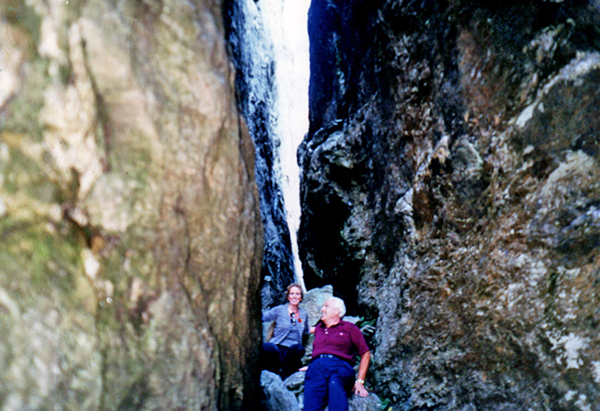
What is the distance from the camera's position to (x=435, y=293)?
15.3ft

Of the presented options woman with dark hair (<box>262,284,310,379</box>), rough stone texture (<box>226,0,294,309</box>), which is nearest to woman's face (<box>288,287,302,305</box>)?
woman with dark hair (<box>262,284,310,379</box>)

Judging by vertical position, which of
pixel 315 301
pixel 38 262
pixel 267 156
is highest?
pixel 267 156

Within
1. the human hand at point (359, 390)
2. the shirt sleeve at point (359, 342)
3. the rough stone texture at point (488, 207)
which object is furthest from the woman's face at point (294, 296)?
the human hand at point (359, 390)

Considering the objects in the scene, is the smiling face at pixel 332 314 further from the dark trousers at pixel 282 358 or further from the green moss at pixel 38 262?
the green moss at pixel 38 262

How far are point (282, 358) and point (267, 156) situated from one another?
303 inches

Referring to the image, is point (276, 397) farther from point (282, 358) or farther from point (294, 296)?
point (294, 296)

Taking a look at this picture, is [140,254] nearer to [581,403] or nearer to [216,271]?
[216,271]

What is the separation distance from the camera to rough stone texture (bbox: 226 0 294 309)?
432 inches

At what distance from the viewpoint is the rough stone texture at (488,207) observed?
344 centimetres

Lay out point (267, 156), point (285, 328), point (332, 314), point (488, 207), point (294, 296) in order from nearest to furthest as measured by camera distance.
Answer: point (488, 207) → point (332, 314) → point (285, 328) → point (294, 296) → point (267, 156)

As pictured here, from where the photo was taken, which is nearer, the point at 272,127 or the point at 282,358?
the point at 282,358

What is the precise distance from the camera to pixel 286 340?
6.36 metres

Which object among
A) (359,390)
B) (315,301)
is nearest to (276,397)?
(359,390)

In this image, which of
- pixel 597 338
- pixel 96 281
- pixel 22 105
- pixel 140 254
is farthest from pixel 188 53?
pixel 597 338
